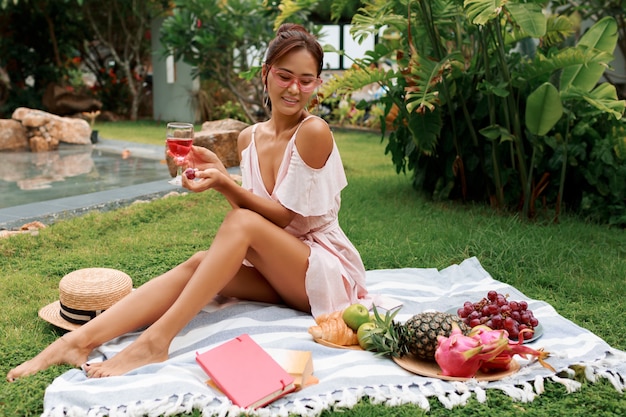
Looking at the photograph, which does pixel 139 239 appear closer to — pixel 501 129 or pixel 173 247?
pixel 173 247

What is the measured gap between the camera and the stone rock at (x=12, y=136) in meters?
11.0

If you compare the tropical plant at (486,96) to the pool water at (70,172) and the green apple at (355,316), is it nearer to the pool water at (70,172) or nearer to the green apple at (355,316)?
the green apple at (355,316)

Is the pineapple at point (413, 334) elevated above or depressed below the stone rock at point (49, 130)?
below

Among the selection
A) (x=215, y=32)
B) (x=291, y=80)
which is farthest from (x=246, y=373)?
(x=215, y=32)

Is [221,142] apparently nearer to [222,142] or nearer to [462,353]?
[222,142]

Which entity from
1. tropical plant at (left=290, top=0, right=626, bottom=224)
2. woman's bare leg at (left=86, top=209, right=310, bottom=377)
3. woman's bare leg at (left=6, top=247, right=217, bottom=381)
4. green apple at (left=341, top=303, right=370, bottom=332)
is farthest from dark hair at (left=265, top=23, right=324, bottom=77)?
tropical plant at (left=290, top=0, right=626, bottom=224)

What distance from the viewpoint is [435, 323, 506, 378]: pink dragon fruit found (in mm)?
2592

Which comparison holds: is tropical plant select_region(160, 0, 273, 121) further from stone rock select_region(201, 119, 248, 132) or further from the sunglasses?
the sunglasses

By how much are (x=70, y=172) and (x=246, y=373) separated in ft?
22.5

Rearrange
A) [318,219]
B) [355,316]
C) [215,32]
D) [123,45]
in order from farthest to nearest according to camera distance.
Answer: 1. [123,45]
2. [215,32]
3. [318,219]
4. [355,316]

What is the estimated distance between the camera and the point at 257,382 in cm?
251

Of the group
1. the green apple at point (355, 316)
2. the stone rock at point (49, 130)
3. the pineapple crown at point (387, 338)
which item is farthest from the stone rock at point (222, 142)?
the pineapple crown at point (387, 338)

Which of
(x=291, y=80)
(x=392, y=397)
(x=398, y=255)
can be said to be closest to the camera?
(x=392, y=397)

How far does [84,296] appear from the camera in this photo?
10.4ft
